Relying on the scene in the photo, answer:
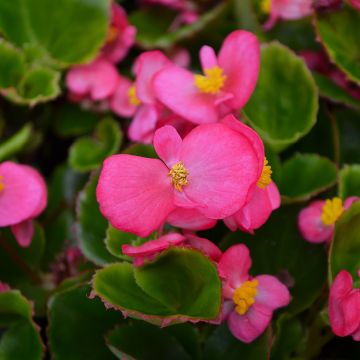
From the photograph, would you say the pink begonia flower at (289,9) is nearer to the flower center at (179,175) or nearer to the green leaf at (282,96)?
the green leaf at (282,96)

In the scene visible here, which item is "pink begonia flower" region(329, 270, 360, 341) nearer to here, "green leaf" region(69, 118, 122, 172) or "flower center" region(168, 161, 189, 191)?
"flower center" region(168, 161, 189, 191)

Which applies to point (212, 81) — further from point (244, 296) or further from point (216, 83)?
point (244, 296)

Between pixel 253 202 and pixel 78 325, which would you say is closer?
pixel 253 202

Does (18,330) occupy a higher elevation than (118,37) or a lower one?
lower

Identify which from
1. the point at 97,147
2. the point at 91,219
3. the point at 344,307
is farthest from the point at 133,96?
the point at 344,307

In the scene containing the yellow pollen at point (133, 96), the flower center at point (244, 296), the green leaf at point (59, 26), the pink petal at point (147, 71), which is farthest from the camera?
the green leaf at point (59, 26)

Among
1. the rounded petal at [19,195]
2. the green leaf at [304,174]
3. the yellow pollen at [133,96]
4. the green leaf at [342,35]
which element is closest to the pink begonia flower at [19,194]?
the rounded petal at [19,195]
